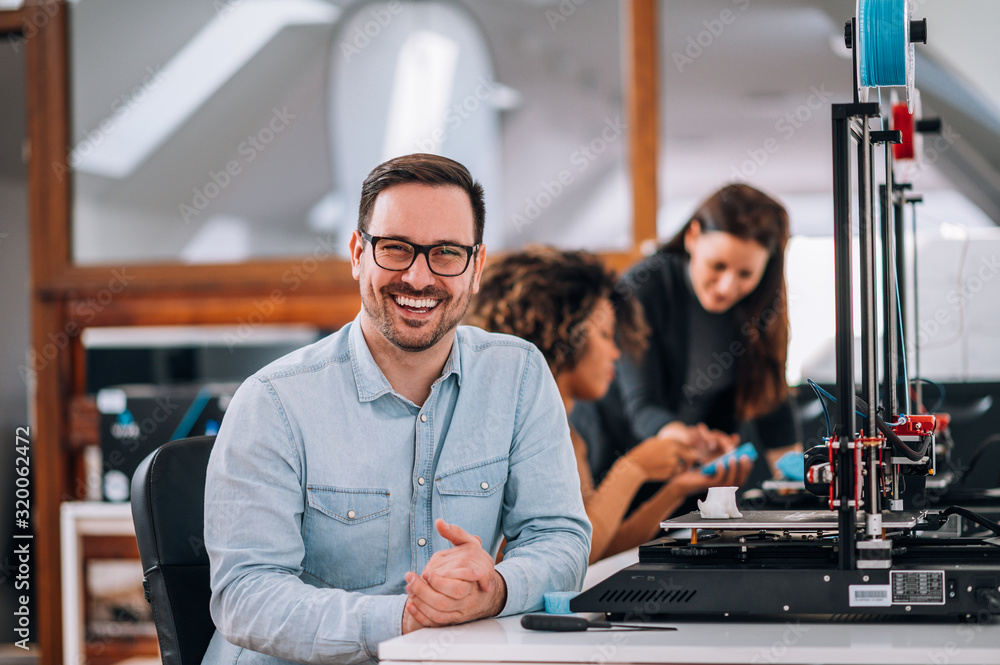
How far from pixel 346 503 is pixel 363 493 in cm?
3

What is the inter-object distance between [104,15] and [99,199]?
694 millimetres

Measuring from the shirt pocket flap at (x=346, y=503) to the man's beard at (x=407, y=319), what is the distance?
235 mm

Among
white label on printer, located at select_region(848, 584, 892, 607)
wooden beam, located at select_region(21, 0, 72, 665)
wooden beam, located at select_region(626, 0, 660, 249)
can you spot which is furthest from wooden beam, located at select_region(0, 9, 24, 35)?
white label on printer, located at select_region(848, 584, 892, 607)

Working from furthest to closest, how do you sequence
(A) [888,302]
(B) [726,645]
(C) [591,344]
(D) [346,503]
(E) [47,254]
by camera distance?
(E) [47,254]
(C) [591,344]
(A) [888,302]
(D) [346,503]
(B) [726,645]

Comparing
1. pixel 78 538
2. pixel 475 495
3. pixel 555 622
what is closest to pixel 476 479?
pixel 475 495

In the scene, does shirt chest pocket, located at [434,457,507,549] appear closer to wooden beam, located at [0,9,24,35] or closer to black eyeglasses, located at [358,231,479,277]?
black eyeglasses, located at [358,231,479,277]

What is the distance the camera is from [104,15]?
12.4ft

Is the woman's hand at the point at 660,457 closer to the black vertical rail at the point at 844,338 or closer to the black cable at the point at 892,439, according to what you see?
the black cable at the point at 892,439

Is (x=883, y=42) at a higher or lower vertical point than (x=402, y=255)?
higher

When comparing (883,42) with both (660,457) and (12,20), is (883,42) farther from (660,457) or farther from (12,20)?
(12,20)

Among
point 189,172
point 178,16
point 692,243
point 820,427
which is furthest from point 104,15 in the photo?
point 820,427

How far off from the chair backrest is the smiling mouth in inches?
17.0

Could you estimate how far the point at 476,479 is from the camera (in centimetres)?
155

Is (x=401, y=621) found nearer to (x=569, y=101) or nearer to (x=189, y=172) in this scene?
(x=569, y=101)
